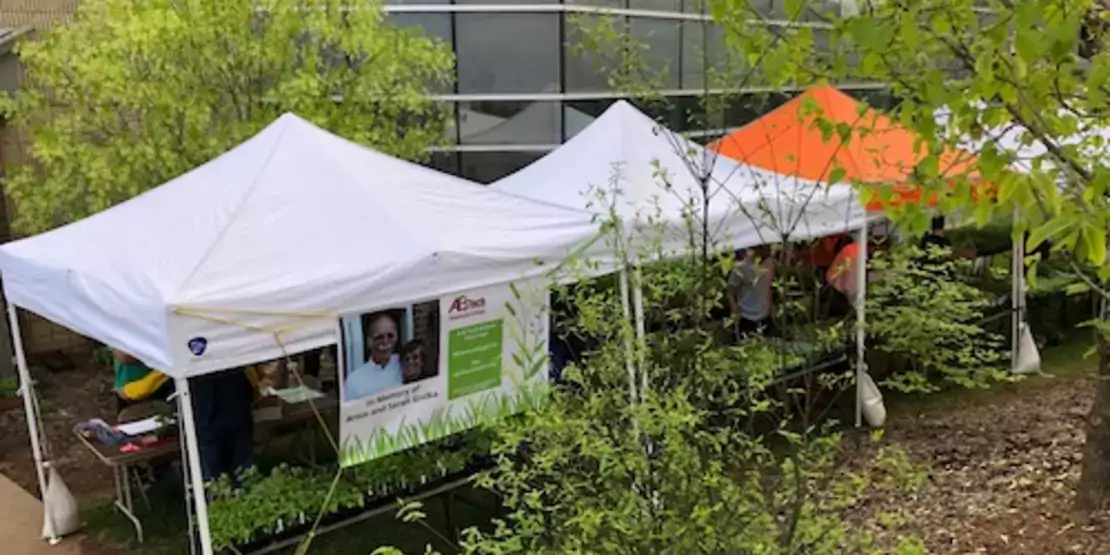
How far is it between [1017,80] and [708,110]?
1.85m

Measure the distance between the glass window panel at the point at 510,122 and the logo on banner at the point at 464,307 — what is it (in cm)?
715

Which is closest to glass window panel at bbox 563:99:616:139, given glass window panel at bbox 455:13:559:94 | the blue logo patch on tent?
glass window panel at bbox 455:13:559:94

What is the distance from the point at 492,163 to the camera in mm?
12344

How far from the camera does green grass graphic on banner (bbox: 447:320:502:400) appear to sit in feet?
17.0

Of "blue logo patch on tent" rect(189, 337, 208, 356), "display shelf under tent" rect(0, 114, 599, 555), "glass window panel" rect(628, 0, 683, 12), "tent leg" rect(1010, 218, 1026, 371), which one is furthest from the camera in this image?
"glass window panel" rect(628, 0, 683, 12)

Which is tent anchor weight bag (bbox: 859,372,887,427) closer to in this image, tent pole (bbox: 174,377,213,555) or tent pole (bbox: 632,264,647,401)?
tent pole (bbox: 632,264,647,401)

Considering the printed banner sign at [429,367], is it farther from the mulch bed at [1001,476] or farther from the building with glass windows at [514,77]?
the building with glass windows at [514,77]

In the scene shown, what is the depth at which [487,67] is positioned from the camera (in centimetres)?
1192

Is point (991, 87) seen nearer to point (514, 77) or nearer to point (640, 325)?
point (640, 325)

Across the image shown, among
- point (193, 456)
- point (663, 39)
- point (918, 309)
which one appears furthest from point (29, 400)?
point (663, 39)

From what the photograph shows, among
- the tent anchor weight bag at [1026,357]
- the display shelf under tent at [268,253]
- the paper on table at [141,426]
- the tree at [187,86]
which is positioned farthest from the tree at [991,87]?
the tent anchor weight bag at [1026,357]

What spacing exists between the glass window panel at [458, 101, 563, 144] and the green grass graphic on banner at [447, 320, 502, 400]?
7114mm

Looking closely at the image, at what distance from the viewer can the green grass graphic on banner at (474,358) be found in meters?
5.19

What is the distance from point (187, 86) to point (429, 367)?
13.8 feet
